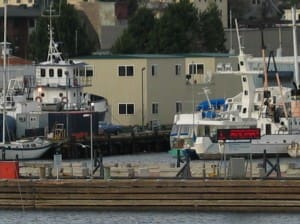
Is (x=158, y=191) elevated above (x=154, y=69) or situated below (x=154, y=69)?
below

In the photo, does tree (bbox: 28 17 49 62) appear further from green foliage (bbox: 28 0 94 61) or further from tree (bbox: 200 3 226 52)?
tree (bbox: 200 3 226 52)

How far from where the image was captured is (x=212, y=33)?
151750 mm

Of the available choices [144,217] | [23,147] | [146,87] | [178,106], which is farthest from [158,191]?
[178,106]

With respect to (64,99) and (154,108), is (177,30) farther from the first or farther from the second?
(64,99)

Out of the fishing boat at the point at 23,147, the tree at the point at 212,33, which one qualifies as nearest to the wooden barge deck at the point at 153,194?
the fishing boat at the point at 23,147

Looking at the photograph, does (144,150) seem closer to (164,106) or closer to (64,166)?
(164,106)

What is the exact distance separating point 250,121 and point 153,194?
128 feet

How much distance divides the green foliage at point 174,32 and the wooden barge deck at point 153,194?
255 ft

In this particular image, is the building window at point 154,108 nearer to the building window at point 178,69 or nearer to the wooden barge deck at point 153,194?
the building window at point 178,69

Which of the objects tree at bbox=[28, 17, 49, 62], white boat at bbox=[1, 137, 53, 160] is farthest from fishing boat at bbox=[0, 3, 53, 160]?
tree at bbox=[28, 17, 49, 62]

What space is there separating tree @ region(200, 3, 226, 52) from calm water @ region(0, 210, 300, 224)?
3394 inches

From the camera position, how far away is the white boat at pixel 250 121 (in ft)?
330

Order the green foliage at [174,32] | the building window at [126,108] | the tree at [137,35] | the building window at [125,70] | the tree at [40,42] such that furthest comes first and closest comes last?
the tree at [137,35] → the green foliage at [174,32] → the tree at [40,42] → the building window at [125,70] → the building window at [126,108]

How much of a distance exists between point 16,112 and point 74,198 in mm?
45219
